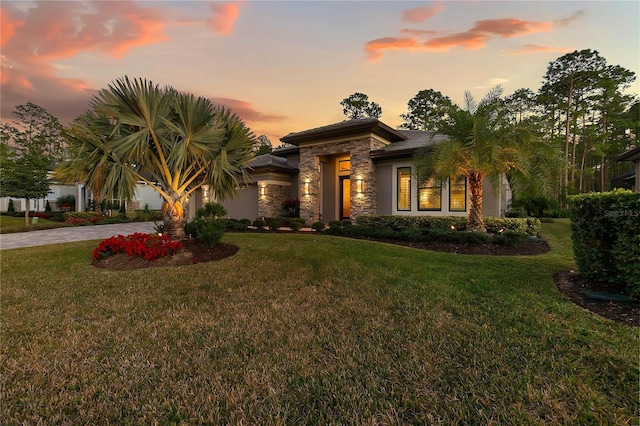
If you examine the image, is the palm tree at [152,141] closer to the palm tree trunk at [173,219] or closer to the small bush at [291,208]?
the palm tree trunk at [173,219]

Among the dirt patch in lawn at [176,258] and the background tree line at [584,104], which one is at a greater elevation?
the background tree line at [584,104]

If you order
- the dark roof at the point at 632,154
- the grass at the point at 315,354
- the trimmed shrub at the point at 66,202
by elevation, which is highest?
the dark roof at the point at 632,154

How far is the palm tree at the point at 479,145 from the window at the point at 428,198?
2237mm

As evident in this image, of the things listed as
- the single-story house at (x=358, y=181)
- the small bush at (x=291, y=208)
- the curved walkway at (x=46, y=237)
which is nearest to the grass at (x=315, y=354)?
the single-story house at (x=358, y=181)

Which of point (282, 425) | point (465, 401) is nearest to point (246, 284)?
point (282, 425)

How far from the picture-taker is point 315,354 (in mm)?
2447

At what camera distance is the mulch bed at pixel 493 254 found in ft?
10.5

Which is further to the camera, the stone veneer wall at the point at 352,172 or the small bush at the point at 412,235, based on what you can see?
the stone veneer wall at the point at 352,172

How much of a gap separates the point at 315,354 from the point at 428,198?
411 inches

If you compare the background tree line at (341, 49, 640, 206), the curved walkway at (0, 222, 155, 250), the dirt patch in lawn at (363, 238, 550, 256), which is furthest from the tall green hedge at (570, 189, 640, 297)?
the curved walkway at (0, 222, 155, 250)

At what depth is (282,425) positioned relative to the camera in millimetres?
1664

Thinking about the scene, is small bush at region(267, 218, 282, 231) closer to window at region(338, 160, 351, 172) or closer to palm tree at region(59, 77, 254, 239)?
window at region(338, 160, 351, 172)

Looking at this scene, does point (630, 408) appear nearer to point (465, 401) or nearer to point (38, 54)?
point (465, 401)

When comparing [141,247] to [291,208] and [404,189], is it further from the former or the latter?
[404,189]
